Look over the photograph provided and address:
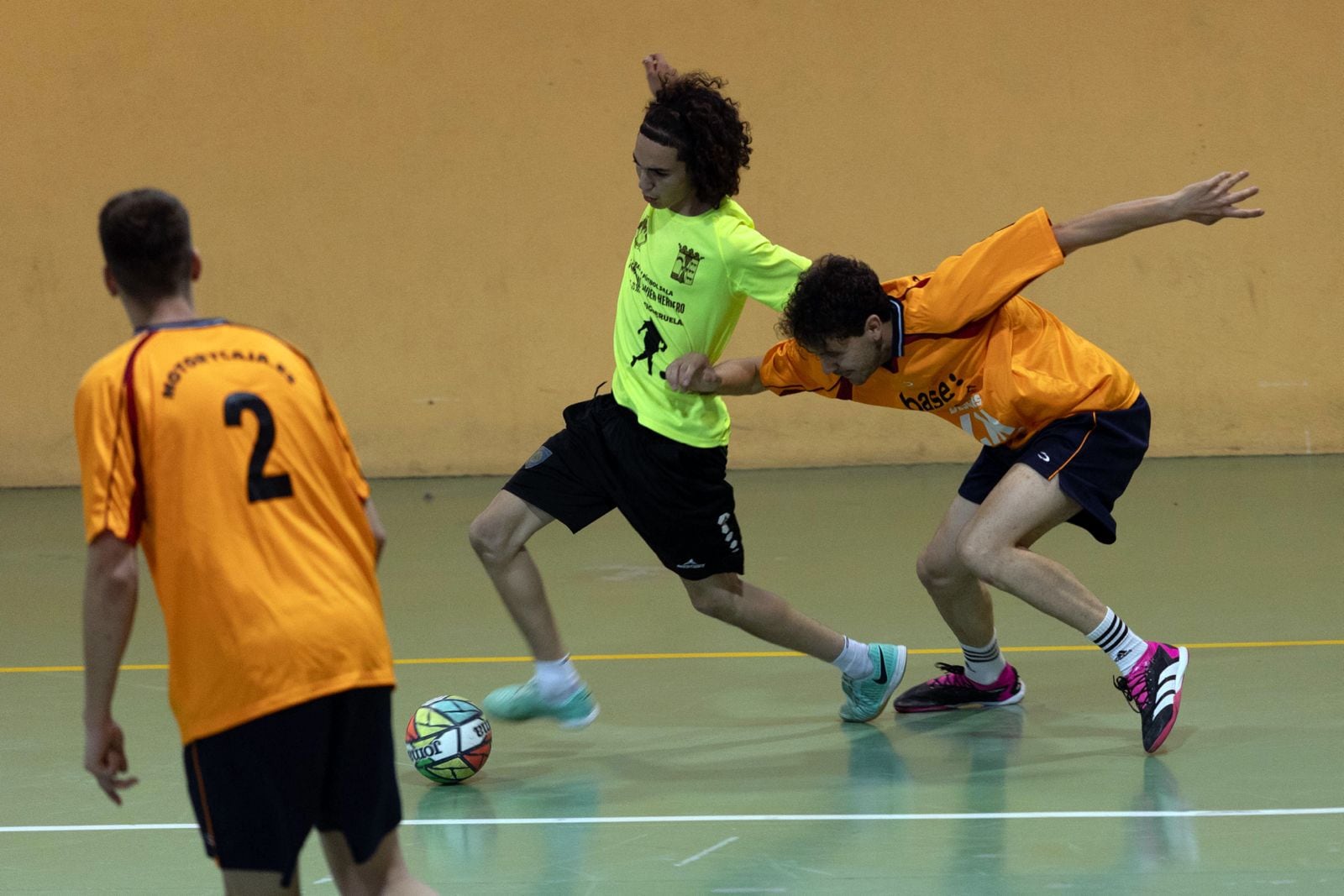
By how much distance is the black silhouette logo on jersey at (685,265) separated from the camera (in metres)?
4.13

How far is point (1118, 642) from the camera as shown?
160 inches

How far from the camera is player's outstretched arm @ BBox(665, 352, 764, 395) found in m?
4.04

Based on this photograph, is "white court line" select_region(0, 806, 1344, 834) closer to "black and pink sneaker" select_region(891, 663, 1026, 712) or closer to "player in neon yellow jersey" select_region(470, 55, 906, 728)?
"player in neon yellow jersey" select_region(470, 55, 906, 728)

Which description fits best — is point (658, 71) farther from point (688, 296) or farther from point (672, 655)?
point (672, 655)

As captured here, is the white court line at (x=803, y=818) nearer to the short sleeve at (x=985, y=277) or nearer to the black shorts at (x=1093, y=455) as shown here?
the black shorts at (x=1093, y=455)

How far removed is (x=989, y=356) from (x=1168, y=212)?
559 mm

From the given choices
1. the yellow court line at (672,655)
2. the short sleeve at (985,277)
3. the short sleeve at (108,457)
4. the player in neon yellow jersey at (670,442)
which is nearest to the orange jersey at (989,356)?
the short sleeve at (985,277)

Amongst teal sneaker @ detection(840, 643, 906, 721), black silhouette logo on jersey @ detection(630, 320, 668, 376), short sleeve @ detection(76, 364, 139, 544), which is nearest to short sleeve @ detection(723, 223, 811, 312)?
black silhouette logo on jersey @ detection(630, 320, 668, 376)

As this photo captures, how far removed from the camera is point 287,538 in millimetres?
2289

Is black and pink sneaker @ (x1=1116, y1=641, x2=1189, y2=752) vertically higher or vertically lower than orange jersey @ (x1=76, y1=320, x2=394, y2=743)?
lower

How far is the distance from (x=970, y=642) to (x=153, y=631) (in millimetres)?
3004

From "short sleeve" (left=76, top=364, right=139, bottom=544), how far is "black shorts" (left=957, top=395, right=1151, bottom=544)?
2.47m

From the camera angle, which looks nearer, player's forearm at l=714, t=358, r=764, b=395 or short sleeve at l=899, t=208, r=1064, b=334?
short sleeve at l=899, t=208, r=1064, b=334

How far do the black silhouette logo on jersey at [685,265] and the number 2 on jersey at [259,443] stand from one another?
2.00 m
